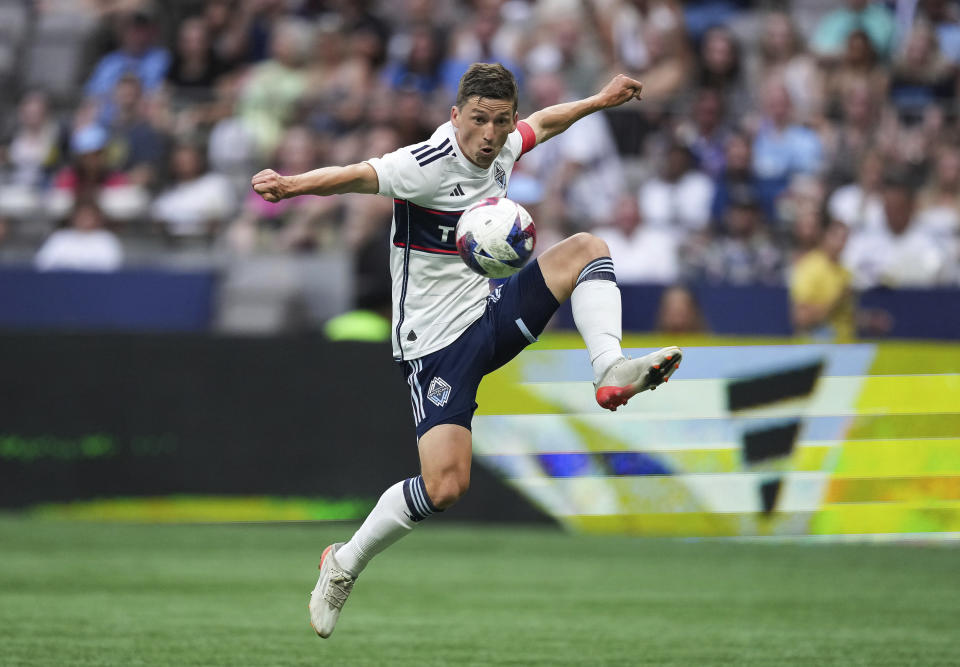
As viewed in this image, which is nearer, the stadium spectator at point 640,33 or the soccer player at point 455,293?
the soccer player at point 455,293

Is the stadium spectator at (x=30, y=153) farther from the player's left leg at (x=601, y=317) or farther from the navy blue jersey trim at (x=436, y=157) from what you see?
the player's left leg at (x=601, y=317)

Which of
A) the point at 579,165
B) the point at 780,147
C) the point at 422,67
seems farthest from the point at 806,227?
the point at 422,67

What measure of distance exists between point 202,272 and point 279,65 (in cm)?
313

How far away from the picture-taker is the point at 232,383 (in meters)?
11.5

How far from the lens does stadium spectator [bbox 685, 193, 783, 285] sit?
40.6ft

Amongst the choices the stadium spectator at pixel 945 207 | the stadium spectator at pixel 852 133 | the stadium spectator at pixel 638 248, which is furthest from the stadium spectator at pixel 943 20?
the stadium spectator at pixel 638 248

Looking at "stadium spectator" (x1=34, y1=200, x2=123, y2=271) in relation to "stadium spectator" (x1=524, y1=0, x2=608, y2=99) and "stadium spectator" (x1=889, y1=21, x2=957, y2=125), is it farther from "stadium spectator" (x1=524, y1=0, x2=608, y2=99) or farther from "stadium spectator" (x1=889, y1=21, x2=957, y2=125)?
"stadium spectator" (x1=889, y1=21, x2=957, y2=125)

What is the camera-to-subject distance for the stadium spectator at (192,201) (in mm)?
13359

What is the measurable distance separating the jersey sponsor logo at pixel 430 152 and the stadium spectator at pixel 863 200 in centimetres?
680

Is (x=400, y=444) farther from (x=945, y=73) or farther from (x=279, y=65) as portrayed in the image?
(x=945, y=73)

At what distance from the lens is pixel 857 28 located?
47.4 ft

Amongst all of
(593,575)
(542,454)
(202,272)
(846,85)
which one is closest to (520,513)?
(542,454)

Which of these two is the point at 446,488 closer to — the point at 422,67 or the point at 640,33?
the point at 422,67

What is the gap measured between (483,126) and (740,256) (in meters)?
6.54
